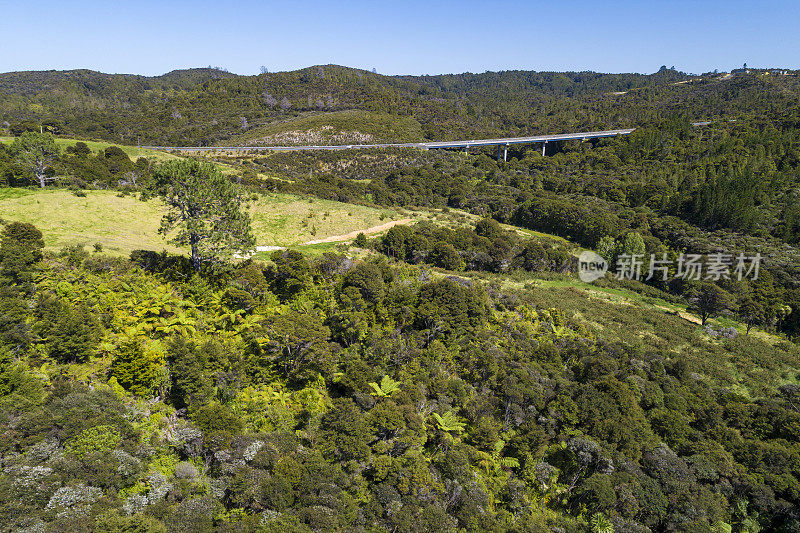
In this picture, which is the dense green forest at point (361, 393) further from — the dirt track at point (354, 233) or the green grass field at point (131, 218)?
the green grass field at point (131, 218)

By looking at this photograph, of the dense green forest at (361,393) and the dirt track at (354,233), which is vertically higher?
the dirt track at (354,233)

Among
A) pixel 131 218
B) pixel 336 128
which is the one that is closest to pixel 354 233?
pixel 131 218

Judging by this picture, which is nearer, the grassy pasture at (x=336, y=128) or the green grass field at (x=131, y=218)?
the green grass field at (x=131, y=218)

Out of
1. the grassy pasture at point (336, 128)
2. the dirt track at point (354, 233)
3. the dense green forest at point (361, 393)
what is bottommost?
the dense green forest at point (361, 393)

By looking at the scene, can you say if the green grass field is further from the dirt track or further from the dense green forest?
the dense green forest

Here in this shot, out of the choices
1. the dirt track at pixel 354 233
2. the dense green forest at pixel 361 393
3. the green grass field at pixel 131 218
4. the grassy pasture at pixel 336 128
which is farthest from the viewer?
the grassy pasture at pixel 336 128

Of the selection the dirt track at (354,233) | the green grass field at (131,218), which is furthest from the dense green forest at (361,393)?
the green grass field at (131,218)

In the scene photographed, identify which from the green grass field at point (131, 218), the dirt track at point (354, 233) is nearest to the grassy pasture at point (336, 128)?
the green grass field at point (131, 218)

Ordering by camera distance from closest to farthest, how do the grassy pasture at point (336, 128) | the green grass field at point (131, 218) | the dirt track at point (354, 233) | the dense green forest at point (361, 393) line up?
the dense green forest at point (361, 393), the green grass field at point (131, 218), the dirt track at point (354, 233), the grassy pasture at point (336, 128)

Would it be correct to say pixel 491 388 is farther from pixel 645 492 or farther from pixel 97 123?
pixel 97 123
